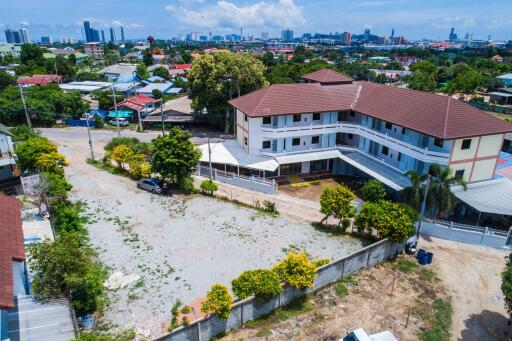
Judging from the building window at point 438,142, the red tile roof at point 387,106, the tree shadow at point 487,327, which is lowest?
the tree shadow at point 487,327

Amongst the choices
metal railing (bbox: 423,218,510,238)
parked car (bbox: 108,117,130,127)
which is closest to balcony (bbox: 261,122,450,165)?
metal railing (bbox: 423,218,510,238)

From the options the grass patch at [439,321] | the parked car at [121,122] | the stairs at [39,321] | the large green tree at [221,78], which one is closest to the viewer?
the stairs at [39,321]

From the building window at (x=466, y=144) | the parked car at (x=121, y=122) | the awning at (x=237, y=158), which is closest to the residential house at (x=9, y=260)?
the awning at (x=237, y=158)

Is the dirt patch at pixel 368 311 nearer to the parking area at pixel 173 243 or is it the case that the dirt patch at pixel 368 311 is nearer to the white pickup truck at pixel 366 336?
the white pickup truck at pixel 366 336

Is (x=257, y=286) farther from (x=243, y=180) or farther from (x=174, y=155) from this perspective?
(x=243, y=180)

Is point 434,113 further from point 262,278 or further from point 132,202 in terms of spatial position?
point 132,202

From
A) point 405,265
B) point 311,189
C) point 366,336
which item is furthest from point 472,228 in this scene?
point 366,336

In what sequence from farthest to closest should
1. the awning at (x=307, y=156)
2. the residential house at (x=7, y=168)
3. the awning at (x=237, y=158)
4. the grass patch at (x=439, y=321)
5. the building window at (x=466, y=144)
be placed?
the awning at (x=307, y=156) → the awning at (x=237, y=158) → the residential house at (x=7, y=168) → the building window at (x=466, y=144) → the grass patch at (x=439, y=321)
